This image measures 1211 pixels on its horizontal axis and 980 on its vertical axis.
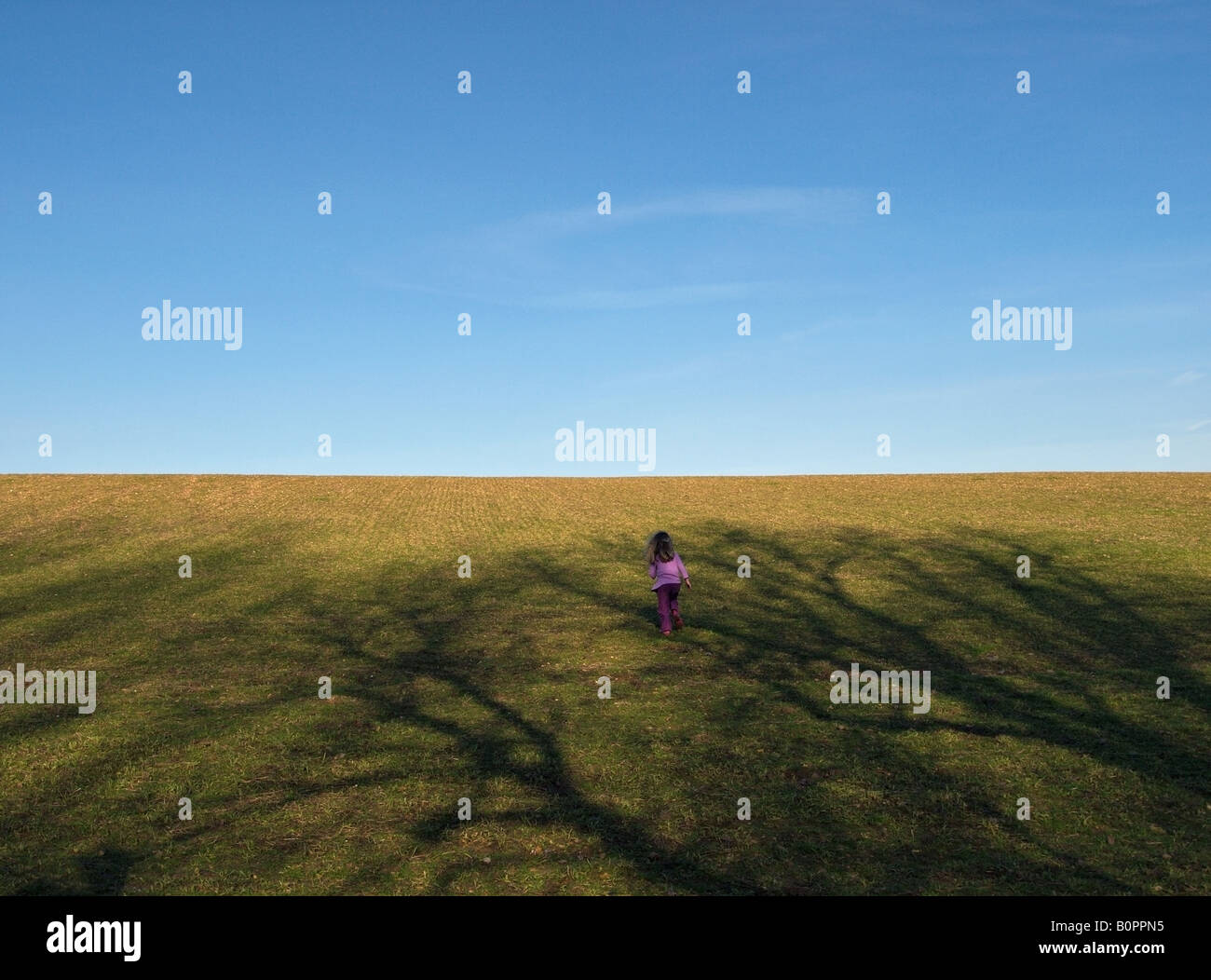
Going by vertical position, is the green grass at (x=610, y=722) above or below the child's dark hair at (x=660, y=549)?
below

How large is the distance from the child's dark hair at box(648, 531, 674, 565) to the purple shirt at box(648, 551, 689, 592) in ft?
0.32

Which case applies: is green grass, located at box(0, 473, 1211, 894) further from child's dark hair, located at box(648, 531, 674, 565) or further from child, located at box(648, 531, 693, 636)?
child's dark hair, located at box(648, 531, 674, 565)

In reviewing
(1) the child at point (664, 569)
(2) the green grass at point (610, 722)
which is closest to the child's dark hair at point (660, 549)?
(1) the child at point (664, 569)

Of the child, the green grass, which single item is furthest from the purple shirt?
the green grass

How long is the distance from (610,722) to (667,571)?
20.0 feet

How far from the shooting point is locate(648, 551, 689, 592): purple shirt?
1920cm

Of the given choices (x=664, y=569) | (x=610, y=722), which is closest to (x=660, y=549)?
(x=664, y=569)

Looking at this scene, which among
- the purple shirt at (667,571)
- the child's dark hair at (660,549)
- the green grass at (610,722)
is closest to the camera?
the green grass at (610,722)

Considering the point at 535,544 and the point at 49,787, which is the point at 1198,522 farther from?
the point at 49,787

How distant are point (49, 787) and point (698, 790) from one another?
8044mm

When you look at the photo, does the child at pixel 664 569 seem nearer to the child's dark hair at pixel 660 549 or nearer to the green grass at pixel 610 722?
→ the child's dark hair at pixel 660 549

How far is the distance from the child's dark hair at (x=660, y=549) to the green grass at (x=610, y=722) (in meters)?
1.85

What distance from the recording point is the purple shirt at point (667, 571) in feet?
63.0

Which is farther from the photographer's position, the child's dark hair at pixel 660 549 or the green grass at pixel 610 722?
the child's dark hair at pixel 660 549
